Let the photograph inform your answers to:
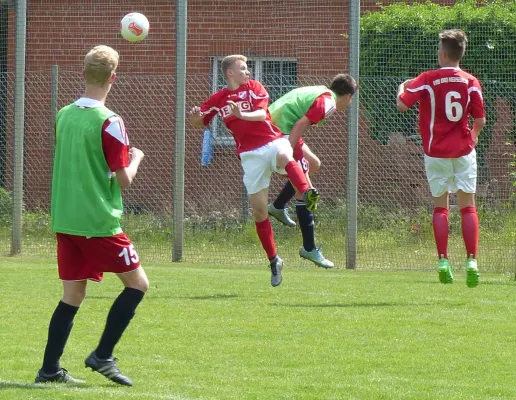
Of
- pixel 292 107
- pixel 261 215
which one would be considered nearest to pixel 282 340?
pixel 261 215

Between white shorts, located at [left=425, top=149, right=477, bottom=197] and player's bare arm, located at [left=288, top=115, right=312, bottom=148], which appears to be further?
player's bare arm, located at [left=288, top=115, right=312, bottom=148]

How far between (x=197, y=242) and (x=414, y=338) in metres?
7.43

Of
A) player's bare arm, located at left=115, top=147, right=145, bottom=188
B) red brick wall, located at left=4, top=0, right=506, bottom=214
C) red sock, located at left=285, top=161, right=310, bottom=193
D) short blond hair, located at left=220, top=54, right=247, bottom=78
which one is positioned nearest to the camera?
player's bare arm, located at left=115, top=147, right=145, bottom=188

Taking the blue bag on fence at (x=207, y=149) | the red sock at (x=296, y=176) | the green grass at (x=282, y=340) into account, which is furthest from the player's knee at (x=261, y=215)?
the blue bag on fence at (x=207, y=149)

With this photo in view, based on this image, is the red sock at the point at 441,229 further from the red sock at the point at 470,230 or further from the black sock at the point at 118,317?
the black sock at the point at 118,317

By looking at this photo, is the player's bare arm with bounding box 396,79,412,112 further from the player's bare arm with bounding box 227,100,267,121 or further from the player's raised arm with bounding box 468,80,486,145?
the player's bare arm with bounding box 227,100,267,121

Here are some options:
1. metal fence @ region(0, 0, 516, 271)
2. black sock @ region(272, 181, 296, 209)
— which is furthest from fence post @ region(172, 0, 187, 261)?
black sock @ region(272, 181, 296, 209)

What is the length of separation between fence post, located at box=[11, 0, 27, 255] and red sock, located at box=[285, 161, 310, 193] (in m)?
5.46

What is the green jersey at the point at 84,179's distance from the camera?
591 cm

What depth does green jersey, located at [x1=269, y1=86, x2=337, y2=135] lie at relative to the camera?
11.2m

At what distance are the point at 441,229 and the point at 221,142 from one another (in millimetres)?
6405

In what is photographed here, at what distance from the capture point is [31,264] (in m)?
13.5

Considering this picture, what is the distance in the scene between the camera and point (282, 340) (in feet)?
24.6

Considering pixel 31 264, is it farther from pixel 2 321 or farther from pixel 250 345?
pixel 250 345
